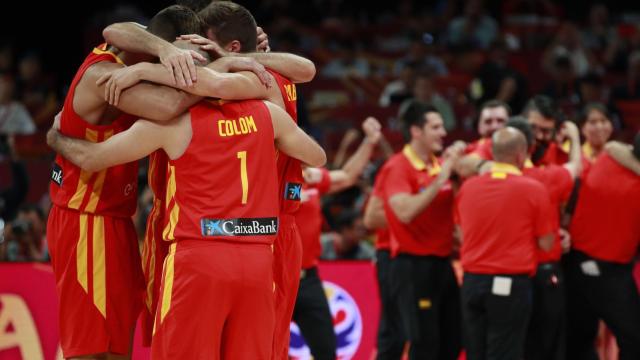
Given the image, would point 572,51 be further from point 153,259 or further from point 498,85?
point 153,259

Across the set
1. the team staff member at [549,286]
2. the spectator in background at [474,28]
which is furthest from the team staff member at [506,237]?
the spectator in background at [474,28]

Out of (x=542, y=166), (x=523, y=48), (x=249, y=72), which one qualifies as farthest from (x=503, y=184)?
(x=523, y=48)

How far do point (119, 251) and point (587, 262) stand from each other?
14.0ft

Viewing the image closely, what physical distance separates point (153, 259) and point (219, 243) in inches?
31.1

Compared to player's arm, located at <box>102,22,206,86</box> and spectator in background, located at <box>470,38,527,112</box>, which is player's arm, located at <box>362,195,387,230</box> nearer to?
player's arm, located at <box>102,22,206,86</box>

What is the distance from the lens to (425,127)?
340 inches

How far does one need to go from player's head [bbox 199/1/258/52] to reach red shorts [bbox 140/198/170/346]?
0.91 m

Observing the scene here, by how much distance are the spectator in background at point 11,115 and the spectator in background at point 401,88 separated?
443 cm

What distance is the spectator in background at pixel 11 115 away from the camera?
12.8 meters

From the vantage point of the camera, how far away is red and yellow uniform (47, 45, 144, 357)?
5527mm

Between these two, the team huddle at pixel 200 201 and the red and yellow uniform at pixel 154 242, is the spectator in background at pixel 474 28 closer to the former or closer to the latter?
the team huddle at pixel 200 201

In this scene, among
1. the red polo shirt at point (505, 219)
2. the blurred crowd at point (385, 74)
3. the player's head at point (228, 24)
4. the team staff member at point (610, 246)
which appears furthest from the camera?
the blurred crowd at point (385, 74)

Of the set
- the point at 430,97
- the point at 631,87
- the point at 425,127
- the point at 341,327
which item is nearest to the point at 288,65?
the point at 425,127

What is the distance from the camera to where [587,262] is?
8.45m
